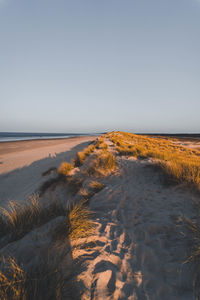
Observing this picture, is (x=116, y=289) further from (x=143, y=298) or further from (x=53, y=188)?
(x=53, y=188)

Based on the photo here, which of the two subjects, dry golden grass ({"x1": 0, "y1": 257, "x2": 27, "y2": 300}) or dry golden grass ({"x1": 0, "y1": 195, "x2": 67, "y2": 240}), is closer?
dry golden grass ({"x1": 0, "y1": 257, "x2": 27, "y2": 300})

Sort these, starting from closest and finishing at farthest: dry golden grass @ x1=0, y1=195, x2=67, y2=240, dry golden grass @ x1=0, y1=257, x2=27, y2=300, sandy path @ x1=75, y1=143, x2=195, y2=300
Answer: dry golden grass @ x1=0, y1=257, x2=27, y2=300 < sandy path @ x1=75, y1=143, x2=195, y2=300 < dry golden grass @ x1=0, y1=195, x2=67, y2=240

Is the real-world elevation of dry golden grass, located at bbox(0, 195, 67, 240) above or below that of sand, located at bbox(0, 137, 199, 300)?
above

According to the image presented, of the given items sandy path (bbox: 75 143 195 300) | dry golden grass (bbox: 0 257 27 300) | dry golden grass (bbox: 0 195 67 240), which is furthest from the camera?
dry golden grass (bbox: 0 195 67 240)

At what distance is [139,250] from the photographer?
5.81 feet

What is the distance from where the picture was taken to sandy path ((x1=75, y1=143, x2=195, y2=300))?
4.33 ft

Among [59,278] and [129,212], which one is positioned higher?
[59,278]

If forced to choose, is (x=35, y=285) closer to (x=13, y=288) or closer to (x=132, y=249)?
(x=13, y=288)

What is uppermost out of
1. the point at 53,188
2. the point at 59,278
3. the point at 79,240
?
the point at 59,278

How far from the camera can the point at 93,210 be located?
292 cm

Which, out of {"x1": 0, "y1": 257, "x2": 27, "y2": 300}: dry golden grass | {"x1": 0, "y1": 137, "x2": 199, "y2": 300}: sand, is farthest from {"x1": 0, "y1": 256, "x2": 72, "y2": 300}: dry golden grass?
{"x1": 0, "y1": 137, "x2": 199, "y2": 300}: sand

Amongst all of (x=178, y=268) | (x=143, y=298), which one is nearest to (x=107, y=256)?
(x=143, y=298)

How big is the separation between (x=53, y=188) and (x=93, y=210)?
2.18 meters

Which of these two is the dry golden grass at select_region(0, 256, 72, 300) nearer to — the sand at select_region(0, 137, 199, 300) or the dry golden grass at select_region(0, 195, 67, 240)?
the sand at select_region(0, 137, 199, 300)
